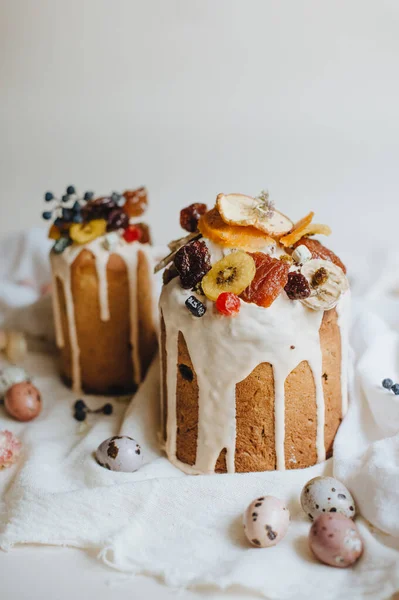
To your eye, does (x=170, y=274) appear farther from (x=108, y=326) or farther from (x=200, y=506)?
(x=200, y=506)

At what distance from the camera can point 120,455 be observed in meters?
2.53

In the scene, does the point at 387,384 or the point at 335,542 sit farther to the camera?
the point at 387,384

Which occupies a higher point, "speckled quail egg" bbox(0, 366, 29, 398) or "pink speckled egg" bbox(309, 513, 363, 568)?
"pink speckled egg" bbox(309, 513, 363, 568)

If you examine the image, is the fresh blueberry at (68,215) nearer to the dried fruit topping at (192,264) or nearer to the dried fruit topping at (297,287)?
the dried fruit topping at (192,264)

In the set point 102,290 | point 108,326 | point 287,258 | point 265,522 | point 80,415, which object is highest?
point 287,258

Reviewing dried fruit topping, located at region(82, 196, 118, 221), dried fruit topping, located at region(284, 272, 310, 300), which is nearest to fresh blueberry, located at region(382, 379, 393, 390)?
dried fruit topping, located at region(284, 272, 310, 300)

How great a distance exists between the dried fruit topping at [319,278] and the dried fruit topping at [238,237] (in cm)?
17

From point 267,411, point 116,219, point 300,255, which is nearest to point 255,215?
point 300,255

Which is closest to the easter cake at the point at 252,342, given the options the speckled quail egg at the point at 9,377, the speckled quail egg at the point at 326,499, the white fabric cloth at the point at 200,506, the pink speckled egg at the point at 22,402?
the white fabric cloth at the point at 200,506

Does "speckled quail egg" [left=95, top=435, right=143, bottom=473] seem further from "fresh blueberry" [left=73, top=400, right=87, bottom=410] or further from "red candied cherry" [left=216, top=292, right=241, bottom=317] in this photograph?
"red candied cherry" [left=216, top=292, right=241, bottom=317]

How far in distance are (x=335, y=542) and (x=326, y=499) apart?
195 millimetres

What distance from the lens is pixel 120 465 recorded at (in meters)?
2.53

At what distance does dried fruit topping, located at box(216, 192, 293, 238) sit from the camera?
2.48 meters

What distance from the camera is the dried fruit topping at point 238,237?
248 cm
